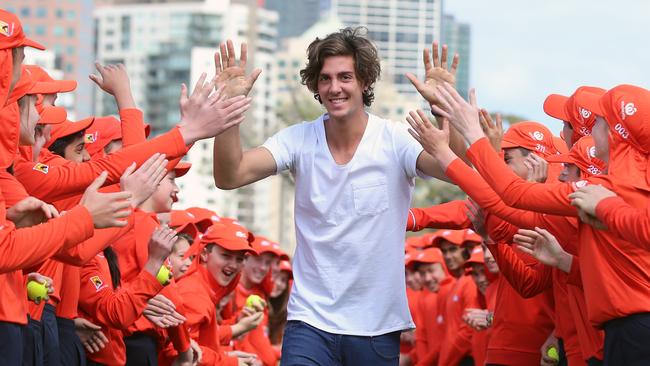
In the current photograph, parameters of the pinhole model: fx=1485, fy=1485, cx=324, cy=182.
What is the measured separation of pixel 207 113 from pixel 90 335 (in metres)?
2.41

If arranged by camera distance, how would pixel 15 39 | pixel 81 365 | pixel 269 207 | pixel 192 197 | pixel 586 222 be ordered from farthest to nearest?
pixel 269 207 < pixel 192 197 < pixel 81 365 < pixel 586 222 < pixel 15 39

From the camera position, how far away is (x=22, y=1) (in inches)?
6772

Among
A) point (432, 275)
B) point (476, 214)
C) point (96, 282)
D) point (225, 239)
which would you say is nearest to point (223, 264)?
point (225, 239)

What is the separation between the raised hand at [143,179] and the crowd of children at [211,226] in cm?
1

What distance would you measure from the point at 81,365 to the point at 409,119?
9.55ft

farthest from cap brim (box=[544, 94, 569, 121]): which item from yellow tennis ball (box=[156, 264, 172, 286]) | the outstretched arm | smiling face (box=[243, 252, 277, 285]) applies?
smiling face (box=[243, 252, 277, 285])

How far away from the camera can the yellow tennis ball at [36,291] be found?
8.94 m

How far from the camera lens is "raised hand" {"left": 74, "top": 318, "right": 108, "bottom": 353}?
34.4 feet

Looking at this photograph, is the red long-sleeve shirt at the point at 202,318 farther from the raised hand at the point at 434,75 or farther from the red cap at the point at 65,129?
the raised hand at the point at 434,75

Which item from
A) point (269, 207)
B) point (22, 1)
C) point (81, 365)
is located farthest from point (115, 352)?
point (22, 1)

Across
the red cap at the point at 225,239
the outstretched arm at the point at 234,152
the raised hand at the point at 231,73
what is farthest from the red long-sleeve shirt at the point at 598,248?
the red cap at the point at 225,239

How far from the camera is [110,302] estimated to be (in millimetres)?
10406

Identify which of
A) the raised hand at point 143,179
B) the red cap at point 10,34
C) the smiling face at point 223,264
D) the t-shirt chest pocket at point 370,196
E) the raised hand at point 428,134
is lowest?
the smiling face at point 223,264

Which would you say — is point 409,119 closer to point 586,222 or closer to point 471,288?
point 586,222
